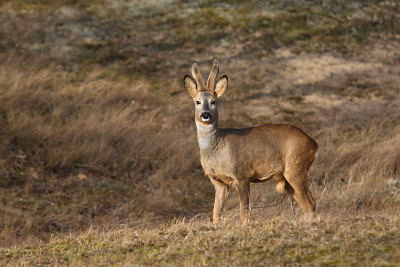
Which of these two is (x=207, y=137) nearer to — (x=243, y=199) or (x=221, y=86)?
(x=221, y=86)

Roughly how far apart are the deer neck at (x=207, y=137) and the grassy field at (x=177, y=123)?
1.00m

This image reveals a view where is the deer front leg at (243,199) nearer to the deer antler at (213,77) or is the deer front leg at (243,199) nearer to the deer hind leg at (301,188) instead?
the deer hind leg at (301,188)

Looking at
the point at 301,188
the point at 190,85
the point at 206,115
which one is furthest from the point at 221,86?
the point at 301,188

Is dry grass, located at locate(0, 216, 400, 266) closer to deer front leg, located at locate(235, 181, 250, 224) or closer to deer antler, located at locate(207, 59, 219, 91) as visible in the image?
deer front leg, located at locate(235, 181, 250, 224)

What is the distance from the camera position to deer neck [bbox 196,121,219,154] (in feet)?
22.8

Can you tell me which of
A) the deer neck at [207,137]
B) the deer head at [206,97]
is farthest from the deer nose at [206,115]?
the deer neck at [207,137]

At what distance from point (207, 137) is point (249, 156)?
0.62 m

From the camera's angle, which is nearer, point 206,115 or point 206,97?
point 206,115

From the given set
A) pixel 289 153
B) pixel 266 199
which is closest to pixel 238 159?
pixel 289 153

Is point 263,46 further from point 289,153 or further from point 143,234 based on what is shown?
point 143,234

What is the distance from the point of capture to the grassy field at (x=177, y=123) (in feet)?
19.0

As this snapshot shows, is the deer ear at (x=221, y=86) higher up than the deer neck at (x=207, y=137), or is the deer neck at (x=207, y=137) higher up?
the deer ear at (x=221, y=86)

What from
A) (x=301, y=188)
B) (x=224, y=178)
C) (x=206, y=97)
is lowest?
(x=301, y=188)

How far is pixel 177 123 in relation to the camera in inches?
507
